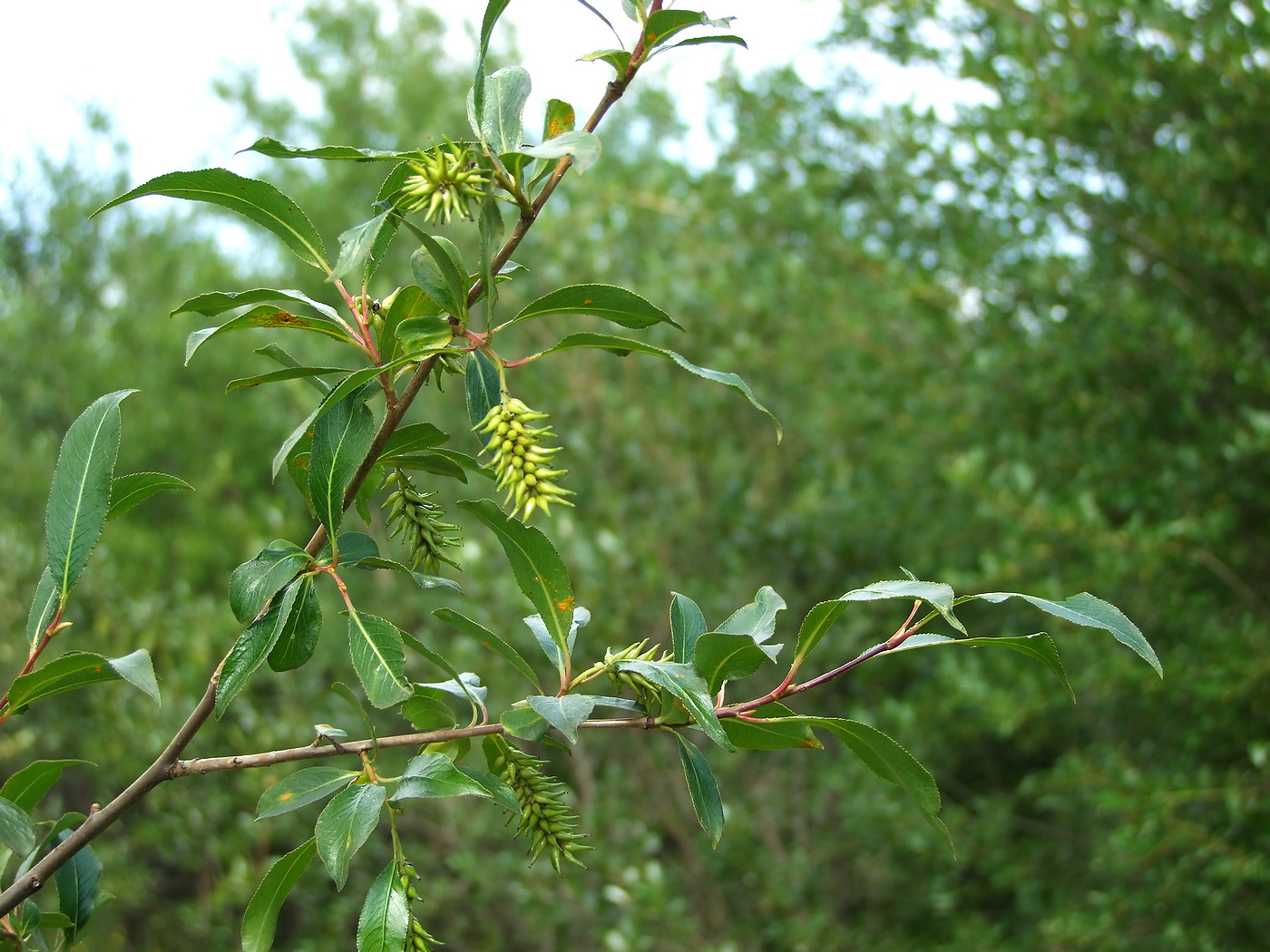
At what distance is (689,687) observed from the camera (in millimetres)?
721

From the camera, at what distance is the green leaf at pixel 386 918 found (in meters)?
0.74

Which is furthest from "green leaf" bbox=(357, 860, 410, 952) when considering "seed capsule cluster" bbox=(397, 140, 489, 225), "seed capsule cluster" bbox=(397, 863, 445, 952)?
"seed capsule cluster" bbox=(397, 140, 489, 225)

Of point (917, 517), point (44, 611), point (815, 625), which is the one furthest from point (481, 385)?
point (917, 517)

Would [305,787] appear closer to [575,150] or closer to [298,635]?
[298,635]

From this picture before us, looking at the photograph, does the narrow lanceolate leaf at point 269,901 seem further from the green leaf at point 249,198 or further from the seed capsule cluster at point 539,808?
the green leaf at point 249,198

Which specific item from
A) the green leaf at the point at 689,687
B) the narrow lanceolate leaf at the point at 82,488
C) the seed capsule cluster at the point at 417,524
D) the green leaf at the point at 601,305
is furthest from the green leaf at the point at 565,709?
the narrow lanceolate leaf at the point at 82,488

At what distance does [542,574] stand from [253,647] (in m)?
0.22

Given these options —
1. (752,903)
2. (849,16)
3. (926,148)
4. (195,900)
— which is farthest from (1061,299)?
(195,900)

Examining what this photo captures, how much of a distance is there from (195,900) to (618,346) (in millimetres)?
5209

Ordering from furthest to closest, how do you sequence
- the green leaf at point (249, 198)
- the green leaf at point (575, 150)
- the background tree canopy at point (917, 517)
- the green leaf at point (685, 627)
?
the background tree canopy at point (917, 517) → the green leaf at point (685, 627) → the green leaf at point (249, 198) → the green leaf at point (575, 150)

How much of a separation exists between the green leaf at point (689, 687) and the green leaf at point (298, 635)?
0.80ft

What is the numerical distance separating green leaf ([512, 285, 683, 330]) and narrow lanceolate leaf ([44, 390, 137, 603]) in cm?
35

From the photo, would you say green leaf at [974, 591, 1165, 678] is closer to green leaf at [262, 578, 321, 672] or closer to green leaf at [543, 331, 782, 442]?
green leaf at [543, 331, 782, 442]

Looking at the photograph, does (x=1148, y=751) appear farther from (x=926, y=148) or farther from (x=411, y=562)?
(x=411, y=562)
